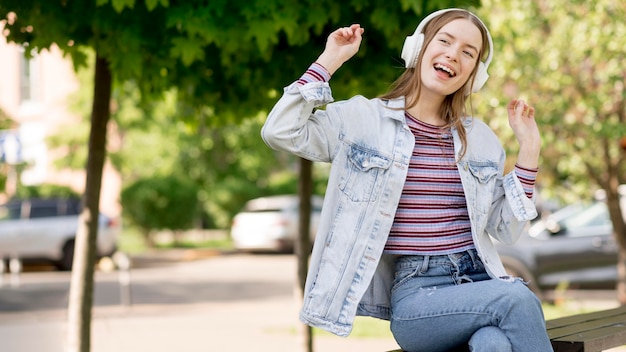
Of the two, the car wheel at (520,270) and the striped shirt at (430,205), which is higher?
the striped shirt at (430,205)

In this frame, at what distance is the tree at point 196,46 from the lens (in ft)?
13.8

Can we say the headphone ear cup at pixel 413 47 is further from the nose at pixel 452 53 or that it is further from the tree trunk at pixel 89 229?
the tree trunk at pixel 89 229

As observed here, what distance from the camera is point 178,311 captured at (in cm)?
1245

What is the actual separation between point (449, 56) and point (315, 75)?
1.59 ft

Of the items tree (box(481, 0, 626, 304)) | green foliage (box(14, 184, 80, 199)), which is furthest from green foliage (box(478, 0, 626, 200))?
green foliage (box(14, 184, 80, 199))

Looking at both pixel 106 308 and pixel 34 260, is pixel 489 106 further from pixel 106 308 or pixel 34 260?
pixel 34 260

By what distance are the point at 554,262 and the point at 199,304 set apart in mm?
5021

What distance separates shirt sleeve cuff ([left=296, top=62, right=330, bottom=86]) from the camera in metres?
2.85

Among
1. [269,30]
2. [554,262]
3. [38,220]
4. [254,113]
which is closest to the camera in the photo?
[269,30]

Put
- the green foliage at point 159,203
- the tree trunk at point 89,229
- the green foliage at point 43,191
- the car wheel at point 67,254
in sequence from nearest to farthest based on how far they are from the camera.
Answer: the tree trunk at point 89,229 < the car wheel at point 67,254 < the green foliage at point 43,191 < the green foliage at point 159,203

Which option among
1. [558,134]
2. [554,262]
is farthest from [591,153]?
[554,262]

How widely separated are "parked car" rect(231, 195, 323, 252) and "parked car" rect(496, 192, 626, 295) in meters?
10.8

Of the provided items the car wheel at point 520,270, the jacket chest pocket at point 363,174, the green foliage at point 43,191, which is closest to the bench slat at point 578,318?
the jacket chest pocket at point 363,174

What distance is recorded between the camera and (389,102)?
3107mm
